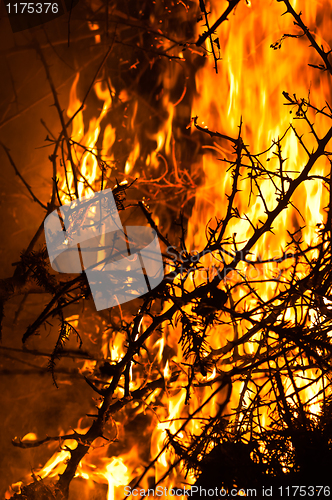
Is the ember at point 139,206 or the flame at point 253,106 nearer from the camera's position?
the ember at point 139,206

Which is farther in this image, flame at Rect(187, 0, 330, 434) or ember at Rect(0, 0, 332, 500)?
flame at Rect(187, 0, 330, 434)

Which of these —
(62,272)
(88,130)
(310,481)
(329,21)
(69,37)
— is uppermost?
(329,21)

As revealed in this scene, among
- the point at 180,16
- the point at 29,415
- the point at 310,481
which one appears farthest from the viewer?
the point at 180,16

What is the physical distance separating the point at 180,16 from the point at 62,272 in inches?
18.9

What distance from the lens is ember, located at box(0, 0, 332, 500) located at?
0.51 meters

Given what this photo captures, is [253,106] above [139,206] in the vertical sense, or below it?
above

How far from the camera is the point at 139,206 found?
22.4 inches

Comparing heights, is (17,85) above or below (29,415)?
above

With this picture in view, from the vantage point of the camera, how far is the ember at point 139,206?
1.69 feet

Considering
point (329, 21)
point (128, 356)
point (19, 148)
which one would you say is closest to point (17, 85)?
point (19, 148)

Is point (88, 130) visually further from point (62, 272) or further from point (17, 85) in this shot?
point (62, 272)

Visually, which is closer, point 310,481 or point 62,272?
point 310,481

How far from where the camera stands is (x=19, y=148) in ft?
1.84

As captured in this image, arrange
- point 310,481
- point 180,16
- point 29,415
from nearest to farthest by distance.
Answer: point 310,481 → point 29,415 → point 180,16
